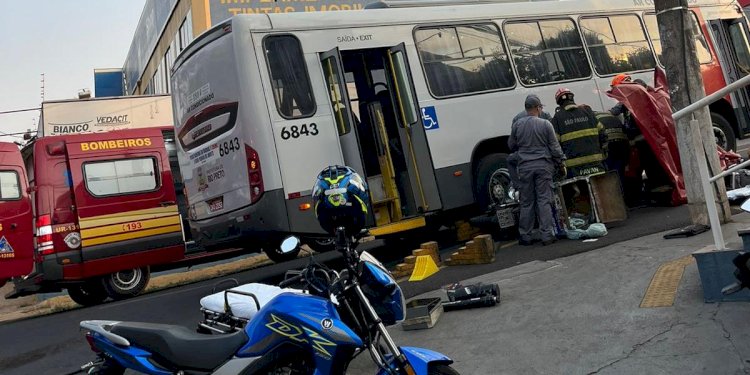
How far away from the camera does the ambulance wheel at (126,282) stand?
1051 centimetres

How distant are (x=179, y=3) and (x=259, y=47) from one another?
868 inches

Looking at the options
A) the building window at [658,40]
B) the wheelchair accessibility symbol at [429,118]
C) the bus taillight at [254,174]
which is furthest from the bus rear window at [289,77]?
the building window at [658,40]

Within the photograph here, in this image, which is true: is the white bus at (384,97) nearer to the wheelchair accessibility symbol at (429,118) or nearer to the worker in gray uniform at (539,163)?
the wheelchair accessibility symbol at (429,118)

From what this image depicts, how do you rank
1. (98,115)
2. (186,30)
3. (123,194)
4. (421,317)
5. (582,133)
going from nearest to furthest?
(421,317) → (582,133) → (123,194) → (98,115) → (186,30)

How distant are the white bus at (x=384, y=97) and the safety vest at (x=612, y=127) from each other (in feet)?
3.70

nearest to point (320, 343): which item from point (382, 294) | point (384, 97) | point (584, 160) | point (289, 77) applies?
point (382, 294)

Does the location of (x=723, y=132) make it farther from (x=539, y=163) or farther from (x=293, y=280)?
(x=293, y=280)

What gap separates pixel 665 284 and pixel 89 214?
29.4 ft

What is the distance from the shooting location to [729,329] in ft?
12.0

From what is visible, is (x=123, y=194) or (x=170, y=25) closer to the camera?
(x=123, y=194)

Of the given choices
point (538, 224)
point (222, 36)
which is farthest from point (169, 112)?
point (538, 224)

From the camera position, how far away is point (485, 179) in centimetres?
870

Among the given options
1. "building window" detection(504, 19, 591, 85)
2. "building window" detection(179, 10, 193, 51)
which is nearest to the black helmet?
"building window" detection(504, 19, 591, 85)

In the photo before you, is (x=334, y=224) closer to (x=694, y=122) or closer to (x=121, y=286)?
(x=694, y=122)
